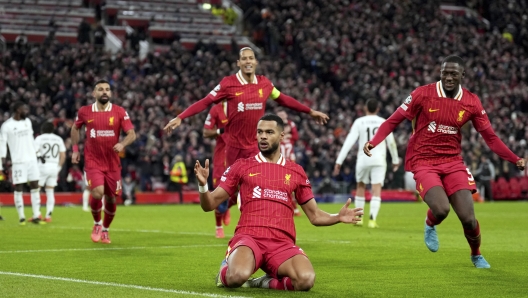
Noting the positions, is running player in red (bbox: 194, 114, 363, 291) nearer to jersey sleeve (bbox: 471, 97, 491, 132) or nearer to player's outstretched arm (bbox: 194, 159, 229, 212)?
player's outstretched arm (bbox: 194, 159, 229, 212)

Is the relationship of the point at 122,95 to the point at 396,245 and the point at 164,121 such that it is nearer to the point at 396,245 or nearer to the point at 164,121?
the point at 164,121

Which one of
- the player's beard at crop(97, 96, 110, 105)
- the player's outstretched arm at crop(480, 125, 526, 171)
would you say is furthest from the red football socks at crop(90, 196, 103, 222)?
the player's outstretched arm at crop(480, 125, 526, 171)

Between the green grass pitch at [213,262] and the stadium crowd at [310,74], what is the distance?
1369 cm

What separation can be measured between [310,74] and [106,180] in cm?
3075

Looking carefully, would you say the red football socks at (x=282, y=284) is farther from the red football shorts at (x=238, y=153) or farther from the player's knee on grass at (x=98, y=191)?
the player's knee on grass at (x=98, y=191)

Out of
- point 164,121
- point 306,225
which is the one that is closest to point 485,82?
point 164,121

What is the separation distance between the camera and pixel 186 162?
3403 centimetres

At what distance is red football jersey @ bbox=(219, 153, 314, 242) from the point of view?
9.16 metres

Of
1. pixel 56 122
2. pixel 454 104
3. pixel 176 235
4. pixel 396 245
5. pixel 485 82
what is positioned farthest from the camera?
pixel 485 82

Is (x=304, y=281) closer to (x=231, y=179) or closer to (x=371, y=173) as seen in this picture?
(x=231, y=179)

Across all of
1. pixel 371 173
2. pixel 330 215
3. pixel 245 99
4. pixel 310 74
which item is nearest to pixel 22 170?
pixel 371 173

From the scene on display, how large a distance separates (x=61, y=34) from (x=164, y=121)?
A: 10.7 m

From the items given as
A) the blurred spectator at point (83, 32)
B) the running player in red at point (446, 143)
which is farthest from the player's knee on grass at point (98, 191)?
the blurred spectator at point (83, 32)

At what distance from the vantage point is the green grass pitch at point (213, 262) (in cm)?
905
